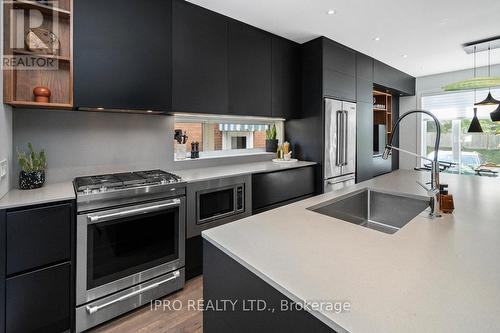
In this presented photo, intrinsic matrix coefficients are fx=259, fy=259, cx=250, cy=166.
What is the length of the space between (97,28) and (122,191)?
1.25 meters

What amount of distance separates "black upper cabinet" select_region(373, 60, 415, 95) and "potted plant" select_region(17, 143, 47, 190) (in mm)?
4586

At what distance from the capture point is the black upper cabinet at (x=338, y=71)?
11.1ft

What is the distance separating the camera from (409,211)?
5.61ft

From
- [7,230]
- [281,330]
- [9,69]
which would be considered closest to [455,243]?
[281,330]

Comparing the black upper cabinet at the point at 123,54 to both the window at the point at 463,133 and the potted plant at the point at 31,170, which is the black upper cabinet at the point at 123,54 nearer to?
the potted plant at the point at 31,170

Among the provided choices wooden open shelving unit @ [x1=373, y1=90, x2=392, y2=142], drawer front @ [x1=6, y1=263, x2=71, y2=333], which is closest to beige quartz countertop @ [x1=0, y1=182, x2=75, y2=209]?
drawer front @ [x1=6, y1=263, x2=71, y2=333]

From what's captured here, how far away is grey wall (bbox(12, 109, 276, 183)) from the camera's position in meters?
2.04

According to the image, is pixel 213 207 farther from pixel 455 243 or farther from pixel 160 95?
pixel 455 243

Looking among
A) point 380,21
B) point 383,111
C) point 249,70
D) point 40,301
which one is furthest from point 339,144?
point 40,301

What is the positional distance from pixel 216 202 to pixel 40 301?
54.0 inches

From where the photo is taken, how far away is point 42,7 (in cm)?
180

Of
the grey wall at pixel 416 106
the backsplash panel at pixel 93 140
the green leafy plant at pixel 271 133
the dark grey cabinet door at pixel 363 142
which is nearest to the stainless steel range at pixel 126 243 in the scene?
the backsplash panel at pixel 93 140

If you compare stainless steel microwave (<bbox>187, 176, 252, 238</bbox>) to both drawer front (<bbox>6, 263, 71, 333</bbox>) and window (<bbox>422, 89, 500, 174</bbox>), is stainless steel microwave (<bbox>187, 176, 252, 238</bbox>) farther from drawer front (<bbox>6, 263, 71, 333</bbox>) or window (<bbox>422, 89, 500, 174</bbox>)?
window (<bbox>422, 89, 500, 174</bbox>)

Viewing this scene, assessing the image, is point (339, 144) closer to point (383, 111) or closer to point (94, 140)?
point (383, 111)
